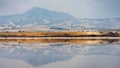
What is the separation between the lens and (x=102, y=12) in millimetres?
14766

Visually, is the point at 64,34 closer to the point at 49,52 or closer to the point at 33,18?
the point at 33,18

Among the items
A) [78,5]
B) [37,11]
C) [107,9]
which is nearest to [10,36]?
[37,11]

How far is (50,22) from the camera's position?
15.3 m

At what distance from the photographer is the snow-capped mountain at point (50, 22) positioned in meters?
14.6

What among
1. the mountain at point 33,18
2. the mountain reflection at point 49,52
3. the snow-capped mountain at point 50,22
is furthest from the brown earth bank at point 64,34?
the mountain reflection at point 49,52

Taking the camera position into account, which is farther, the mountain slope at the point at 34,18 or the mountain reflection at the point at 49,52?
the mountain slope at the point at 34,18

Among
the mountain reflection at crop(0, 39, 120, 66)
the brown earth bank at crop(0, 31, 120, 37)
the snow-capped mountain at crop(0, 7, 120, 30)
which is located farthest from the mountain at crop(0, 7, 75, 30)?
the mountain reflection at crop(0, 39, 120, 66)

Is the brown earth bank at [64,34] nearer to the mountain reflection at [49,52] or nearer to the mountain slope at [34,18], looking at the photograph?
the mountain slope at [34,18]

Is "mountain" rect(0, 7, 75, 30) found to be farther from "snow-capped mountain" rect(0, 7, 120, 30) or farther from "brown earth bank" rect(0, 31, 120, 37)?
"brown earth bank" rect(0, 31, 120, 37)

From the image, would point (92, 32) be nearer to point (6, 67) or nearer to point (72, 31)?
point (72, 31)

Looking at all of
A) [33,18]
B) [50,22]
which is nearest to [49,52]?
[50,22]

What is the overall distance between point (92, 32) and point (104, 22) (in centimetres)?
70

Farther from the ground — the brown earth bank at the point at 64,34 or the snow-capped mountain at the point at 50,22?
the snow-capped mountain at the point at 50,22

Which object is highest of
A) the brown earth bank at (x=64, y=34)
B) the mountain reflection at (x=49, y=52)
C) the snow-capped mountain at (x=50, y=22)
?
the snow-capped mountain at (x=50, y=22)
